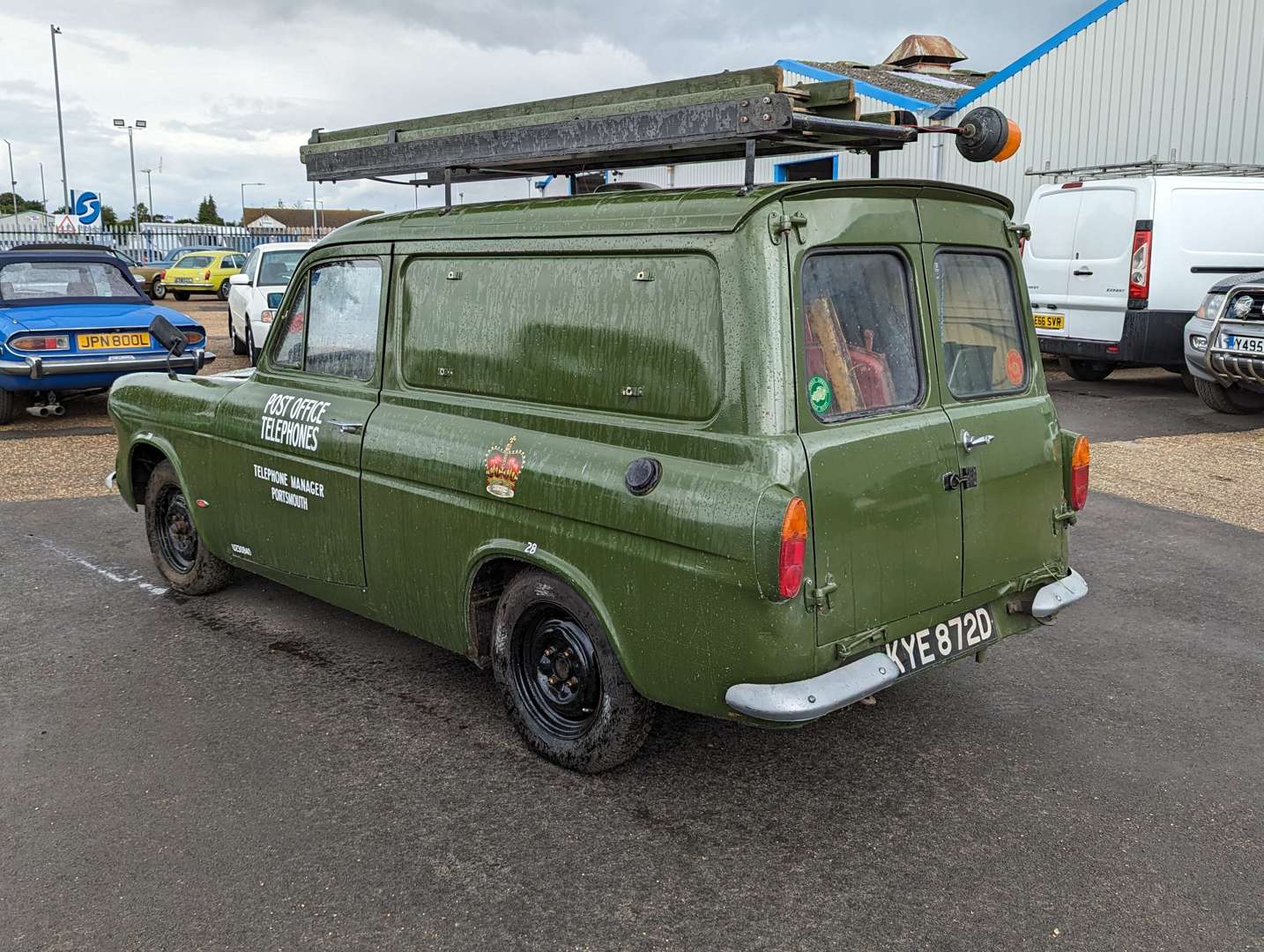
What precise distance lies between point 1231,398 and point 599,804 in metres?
10.1

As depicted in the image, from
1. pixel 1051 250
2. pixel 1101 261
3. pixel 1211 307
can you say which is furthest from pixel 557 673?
pixel 1051 250

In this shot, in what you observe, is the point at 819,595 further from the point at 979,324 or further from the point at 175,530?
the point at 175,530

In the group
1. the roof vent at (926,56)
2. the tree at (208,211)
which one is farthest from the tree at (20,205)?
the roof vent at (926,56)

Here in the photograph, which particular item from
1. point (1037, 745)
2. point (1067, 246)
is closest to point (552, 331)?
point (1037, 745)

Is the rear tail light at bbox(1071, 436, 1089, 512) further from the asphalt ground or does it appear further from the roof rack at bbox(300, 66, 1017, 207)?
the roof rack at bbox(300, 66, 1017, 207)

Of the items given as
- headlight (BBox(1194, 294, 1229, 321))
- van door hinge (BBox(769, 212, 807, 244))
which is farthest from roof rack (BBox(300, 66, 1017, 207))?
headlight (BBox(1194, 294, 1229, 321))

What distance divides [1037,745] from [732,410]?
1886mm

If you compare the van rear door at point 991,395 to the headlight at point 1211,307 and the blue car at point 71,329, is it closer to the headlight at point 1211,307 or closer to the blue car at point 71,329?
the headlight at point 1211,307

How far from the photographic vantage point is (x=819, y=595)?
318 centimetres

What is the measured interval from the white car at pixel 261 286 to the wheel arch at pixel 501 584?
1056 centimetres

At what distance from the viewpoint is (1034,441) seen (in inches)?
155

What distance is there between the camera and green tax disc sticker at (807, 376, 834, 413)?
3.30 m

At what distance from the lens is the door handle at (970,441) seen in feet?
11.9

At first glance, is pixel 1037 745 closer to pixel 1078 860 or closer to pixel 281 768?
pixel 1078 860
